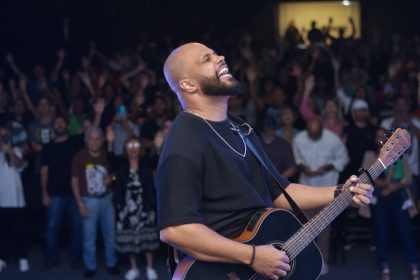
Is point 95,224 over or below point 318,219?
below

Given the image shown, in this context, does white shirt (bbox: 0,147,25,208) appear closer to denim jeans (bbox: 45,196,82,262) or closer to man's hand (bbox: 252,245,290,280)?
denim jeans (bbox: 45,196,82,262)

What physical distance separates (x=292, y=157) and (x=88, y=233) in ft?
7.21

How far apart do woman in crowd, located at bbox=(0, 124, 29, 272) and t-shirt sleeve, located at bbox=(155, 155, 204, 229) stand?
221 inches

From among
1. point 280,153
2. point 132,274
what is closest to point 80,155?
point 132,274

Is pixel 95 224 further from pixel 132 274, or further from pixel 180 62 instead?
pixel 180 62

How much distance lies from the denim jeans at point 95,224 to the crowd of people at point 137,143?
1 centimetres

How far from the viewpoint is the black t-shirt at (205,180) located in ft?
9.84

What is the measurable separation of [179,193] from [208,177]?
171 millimetres

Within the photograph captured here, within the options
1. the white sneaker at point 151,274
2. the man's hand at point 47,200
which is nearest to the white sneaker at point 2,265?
the man's hand at point 47,200

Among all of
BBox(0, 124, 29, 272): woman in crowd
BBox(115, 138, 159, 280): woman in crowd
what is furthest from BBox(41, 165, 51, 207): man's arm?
BBox(115, 138, 159, 280): woman in crowd

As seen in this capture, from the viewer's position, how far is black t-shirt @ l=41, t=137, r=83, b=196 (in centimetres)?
823

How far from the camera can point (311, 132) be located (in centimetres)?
819

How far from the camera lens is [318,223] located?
336cm

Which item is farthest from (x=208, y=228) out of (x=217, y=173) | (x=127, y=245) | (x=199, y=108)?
(x=127, y=245)
